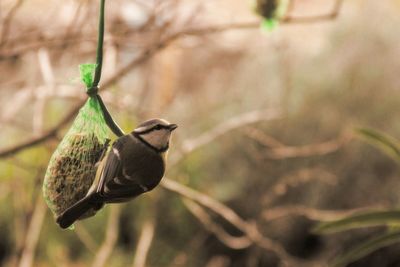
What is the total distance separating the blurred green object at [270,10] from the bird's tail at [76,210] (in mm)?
898

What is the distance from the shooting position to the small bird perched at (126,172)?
0.65 meters

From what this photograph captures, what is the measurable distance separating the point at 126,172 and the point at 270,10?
2.98ft

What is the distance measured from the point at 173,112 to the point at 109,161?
10.3ft

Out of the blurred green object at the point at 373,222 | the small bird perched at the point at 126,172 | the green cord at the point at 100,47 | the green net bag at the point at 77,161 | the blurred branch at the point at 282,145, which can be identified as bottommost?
the blurred branch at the point at 282,145

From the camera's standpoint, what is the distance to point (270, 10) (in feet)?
4.83

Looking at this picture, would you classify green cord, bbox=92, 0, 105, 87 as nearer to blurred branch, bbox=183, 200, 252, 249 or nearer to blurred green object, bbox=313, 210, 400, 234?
blurred green object, bbox=313, 210, 400, 234

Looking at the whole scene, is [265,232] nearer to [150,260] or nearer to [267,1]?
[150,260]

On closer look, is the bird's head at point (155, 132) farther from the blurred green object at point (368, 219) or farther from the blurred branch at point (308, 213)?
the blurred branch at point (308, 213)

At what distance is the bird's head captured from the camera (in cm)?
A: 68

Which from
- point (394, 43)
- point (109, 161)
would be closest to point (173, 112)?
point (394, 43)

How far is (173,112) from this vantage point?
381cm

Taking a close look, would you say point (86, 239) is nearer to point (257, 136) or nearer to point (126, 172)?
point (257, 136)

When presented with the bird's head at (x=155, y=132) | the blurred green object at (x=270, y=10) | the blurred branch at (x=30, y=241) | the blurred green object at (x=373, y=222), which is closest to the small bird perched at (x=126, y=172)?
the bird's head at (x=155, y=132)

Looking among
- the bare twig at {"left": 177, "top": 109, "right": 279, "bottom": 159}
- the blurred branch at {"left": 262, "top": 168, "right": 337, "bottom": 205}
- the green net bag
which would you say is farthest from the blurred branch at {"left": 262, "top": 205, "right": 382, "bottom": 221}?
the green net bag
